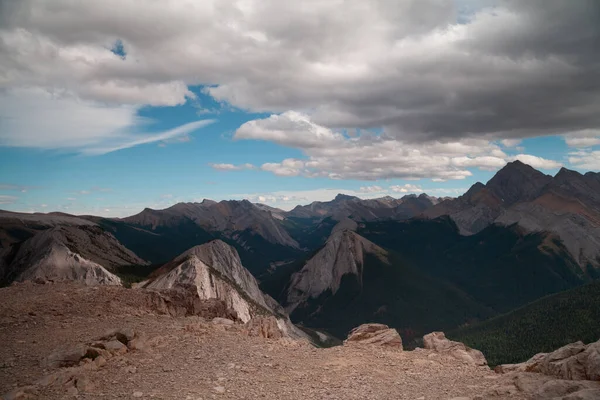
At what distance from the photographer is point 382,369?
2442 cm

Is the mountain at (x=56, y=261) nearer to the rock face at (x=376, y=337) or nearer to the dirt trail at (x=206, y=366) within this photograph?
the dirt trail at (x=206, y=366)

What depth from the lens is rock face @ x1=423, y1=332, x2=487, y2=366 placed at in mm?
28266

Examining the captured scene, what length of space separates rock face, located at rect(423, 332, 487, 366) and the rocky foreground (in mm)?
79

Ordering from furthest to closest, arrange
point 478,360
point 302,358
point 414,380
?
point 478,360, point 302,358, point 414,380

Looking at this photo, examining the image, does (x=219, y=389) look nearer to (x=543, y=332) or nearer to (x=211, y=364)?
(x=211, y=364)

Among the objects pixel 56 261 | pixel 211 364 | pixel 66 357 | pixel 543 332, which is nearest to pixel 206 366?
pixel 211 364

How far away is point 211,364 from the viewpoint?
2367 cm

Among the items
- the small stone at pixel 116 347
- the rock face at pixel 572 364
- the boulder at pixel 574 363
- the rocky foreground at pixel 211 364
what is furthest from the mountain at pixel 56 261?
the boulder at pixel 574 363

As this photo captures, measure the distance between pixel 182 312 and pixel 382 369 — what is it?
1060 inches

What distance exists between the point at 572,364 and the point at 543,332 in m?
187

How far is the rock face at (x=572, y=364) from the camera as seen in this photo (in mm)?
20547

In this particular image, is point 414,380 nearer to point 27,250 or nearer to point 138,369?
point 138,369

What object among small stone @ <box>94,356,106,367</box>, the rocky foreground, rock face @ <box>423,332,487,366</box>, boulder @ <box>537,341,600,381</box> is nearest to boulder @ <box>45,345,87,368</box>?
the rocky foreground

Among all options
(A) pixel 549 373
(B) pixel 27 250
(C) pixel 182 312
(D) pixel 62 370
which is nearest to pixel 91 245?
(B) pixel 27 250
